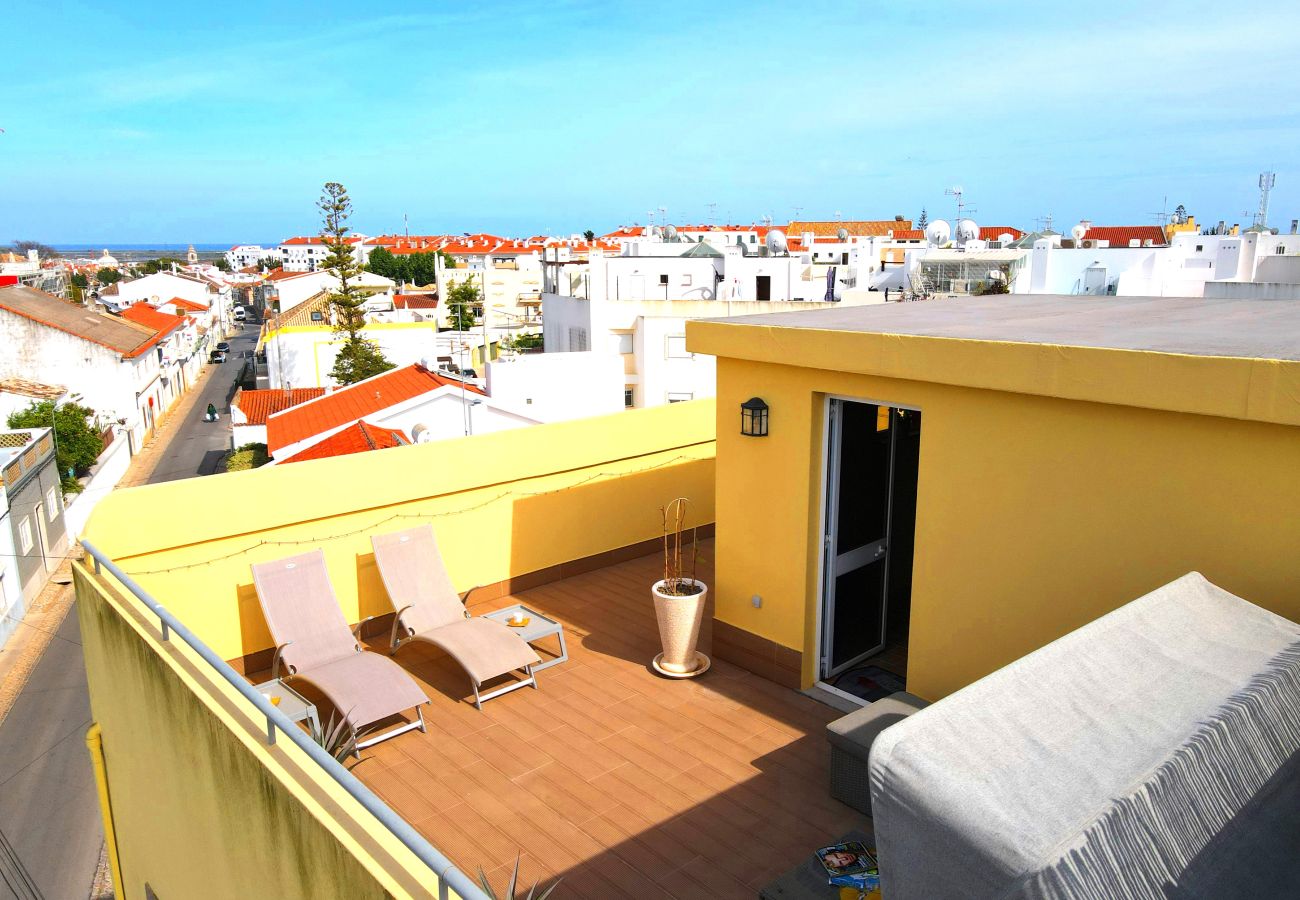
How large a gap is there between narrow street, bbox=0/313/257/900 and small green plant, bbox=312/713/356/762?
31.1 feet

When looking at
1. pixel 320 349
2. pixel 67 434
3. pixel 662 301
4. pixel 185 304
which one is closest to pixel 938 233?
pixel 662 301

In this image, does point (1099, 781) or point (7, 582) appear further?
point (7, 582)

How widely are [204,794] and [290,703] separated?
3.72 feet

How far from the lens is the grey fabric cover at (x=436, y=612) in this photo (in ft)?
20.5

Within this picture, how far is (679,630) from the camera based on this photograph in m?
6.38

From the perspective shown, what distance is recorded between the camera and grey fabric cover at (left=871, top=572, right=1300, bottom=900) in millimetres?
2248

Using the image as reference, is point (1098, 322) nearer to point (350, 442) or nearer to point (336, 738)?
point (336, 738)

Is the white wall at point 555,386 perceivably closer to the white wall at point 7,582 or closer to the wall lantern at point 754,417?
the wall lantern at point 754,417

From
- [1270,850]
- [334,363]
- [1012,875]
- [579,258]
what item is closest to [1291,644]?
[1270,850]

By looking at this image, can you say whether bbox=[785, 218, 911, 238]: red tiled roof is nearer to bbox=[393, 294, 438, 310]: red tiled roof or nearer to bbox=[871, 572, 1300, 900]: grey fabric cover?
bbox=[393, 294, 438, 310]: red tiled roof

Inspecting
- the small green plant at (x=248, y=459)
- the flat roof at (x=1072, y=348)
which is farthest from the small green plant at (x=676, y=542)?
the small green plant at (x=248, y=459)

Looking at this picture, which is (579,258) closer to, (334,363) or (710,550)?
(334,363)

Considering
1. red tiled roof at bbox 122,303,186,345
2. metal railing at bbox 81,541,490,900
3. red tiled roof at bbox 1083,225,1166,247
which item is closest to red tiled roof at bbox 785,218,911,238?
red tiled roof at bbox 1083,225,1166,247

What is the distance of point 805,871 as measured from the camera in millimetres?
4145
